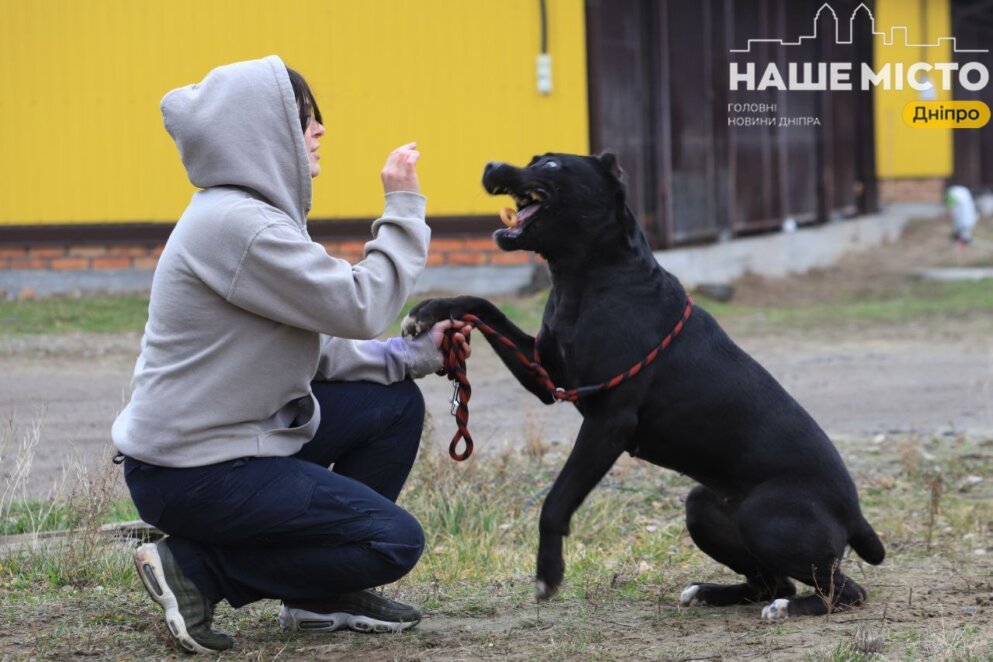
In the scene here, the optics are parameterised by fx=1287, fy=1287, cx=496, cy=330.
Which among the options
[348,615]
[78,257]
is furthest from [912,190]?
[348,615]

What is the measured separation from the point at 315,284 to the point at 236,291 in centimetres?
19

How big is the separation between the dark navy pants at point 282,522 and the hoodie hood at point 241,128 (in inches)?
26.8

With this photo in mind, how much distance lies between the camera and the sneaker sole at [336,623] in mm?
3543

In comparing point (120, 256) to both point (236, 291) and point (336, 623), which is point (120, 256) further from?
point (236, 291)

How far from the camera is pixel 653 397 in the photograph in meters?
3.61

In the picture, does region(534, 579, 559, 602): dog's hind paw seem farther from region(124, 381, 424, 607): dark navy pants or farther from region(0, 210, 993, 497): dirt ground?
region(0, 210, 993, 497): dirt ground

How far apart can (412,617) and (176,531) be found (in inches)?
28.8

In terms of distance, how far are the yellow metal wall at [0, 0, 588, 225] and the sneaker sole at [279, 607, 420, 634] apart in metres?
8.61

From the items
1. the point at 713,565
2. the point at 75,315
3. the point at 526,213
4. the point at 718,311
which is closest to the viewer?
the point at 526,213

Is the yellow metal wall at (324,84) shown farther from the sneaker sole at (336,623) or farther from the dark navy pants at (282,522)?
the dark navy pants at (282,522)

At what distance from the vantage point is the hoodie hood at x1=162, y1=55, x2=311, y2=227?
313 cm

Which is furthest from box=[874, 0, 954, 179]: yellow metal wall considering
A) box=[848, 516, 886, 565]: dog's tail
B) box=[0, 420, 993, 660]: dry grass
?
box=[848, 516, 886, 565]: dog's tail

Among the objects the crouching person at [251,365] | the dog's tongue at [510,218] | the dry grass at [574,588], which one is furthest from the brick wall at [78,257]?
the crouching person at [251,365]

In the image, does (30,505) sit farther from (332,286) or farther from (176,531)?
(332,286)
